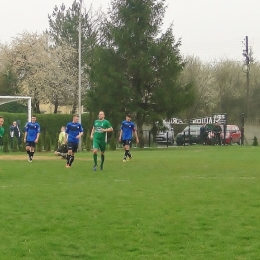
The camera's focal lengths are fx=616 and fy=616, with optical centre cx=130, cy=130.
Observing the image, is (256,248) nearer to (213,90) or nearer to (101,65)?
(101,65)

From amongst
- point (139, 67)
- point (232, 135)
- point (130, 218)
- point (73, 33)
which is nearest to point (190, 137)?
point (232, 135)

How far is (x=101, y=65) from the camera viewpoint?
40.7 m

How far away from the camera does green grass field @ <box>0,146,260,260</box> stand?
757 centimetres

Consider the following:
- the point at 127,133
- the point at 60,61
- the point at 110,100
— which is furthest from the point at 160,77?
the point at 60,61

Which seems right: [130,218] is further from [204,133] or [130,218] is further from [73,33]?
[73,33]

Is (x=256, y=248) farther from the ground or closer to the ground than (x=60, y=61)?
closer to the ground

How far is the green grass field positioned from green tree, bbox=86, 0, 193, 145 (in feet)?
78.8

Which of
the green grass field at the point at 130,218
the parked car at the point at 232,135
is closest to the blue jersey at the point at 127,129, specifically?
the green grass field at the point at 130,218

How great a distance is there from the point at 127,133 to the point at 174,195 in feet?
38.1

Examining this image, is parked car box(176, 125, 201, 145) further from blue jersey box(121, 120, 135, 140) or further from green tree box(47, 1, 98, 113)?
blue jersey box(121, 120, 135, 140)

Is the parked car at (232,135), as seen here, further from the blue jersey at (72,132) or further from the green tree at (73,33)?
the blue jersey at (72,132)

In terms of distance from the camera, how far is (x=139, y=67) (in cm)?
3969

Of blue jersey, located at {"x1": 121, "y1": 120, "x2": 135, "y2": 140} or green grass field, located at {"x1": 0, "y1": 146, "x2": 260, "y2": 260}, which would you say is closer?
green grass field, located at {"x1": 0, "y1": 146, "x2": 260, "y2": 260}

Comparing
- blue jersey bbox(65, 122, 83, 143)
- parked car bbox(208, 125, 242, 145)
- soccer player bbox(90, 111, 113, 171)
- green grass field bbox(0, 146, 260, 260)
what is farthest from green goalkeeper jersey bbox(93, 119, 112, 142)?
parked car bbox(208, 125, 242, 145)
